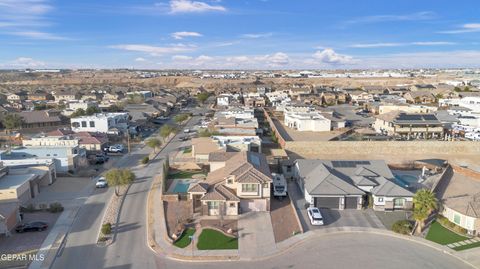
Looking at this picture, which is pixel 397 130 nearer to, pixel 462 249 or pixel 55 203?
pixel 462 249

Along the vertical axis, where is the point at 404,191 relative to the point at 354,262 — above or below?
above

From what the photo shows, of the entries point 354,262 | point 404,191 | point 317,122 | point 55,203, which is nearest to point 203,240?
point 354,262

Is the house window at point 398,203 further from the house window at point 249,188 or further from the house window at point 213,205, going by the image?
the house window at point 213,205

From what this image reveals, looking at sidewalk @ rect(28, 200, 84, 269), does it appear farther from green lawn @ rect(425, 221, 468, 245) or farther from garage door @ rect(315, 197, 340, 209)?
green lawn @ rect(425, 221, 468, 245)

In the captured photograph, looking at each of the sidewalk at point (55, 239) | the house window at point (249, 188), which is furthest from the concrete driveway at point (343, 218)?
the sidewalk at point (55, 239)

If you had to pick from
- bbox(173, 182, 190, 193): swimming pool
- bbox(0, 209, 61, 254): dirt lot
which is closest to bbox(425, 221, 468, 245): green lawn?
bbox(173, 182, 190, 193): swimming pool

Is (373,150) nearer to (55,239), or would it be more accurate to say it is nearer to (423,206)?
(423,206)

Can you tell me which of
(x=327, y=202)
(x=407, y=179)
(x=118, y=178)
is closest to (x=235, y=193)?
(x=327, y=202)
